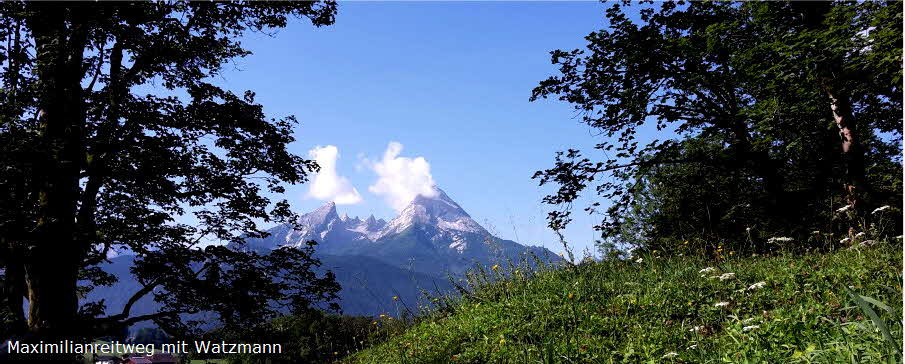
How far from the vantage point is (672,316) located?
6.30 metres

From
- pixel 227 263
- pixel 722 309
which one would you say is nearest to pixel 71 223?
Answer: pixel 227 263

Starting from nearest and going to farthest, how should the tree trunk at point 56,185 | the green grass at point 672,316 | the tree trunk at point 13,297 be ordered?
the green grass at point 672,316 → the tree trunk at point 56,185 → the tree trunk at point 13,297

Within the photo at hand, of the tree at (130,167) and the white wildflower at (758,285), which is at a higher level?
the tree at (130,167)

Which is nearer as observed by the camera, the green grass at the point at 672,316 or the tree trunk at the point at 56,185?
the green grass at the point at 672,316

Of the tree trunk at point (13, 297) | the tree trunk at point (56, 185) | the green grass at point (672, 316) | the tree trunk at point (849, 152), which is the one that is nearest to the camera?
the green grass at point (672, 316)

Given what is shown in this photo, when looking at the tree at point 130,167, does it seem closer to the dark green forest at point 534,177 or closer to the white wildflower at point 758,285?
the dark green forest at point 534,177

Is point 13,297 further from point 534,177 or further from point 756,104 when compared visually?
point 756,104

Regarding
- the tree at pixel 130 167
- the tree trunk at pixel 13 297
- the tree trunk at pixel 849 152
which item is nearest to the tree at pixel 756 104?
the tree trunk at pixel 849 152

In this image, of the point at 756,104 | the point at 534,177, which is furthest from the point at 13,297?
the point at 756,104

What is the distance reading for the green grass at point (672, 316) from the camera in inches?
180

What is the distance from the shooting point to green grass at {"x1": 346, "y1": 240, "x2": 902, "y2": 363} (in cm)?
456

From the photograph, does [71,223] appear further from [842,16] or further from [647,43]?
[842,16]

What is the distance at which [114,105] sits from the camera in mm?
9875

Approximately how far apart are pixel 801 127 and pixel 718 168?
8.32 ft
